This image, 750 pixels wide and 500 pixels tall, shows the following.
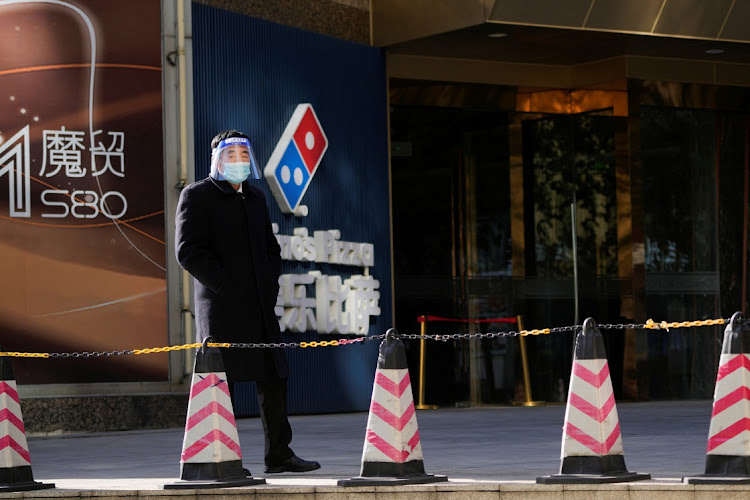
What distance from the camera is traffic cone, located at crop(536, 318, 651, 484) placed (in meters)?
6.90

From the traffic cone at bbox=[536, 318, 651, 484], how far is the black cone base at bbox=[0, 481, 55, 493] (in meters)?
2.70

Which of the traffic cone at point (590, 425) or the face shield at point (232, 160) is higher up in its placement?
the face shield at point (232, 160)

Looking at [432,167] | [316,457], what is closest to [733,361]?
[316,457]

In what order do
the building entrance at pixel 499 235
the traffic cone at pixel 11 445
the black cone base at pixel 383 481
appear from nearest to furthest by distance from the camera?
the black cone base at pixel 383 481, the traffic cone at pixel 11 445, the building entrance at pixel 499 235

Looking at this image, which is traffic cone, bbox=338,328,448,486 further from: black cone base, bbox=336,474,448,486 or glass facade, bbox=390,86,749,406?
glass facade, bbox=390,86,749,406

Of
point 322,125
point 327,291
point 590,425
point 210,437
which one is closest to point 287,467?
point 210,437

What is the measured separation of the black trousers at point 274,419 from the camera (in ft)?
26.9

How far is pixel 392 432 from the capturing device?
717 centimetres

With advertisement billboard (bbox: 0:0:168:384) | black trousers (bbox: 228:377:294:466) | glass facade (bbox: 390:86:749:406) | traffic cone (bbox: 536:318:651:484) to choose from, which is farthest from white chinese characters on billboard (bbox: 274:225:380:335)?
traffic cone (bbox: 536:318:651:484)

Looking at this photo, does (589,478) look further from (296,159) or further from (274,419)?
(296,159)

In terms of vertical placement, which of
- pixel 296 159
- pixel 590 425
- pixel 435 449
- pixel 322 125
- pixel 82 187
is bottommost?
pixel 435 449

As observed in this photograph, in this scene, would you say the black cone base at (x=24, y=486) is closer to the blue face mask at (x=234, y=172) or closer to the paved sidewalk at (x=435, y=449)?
the paved sidewalk at (x=435, y=449)

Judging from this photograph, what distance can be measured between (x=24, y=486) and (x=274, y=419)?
1.45 m

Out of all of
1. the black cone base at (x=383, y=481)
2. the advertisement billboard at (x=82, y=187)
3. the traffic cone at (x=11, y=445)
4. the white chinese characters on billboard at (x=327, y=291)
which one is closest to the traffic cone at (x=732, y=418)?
the black cone base at (x=383, y=481)
